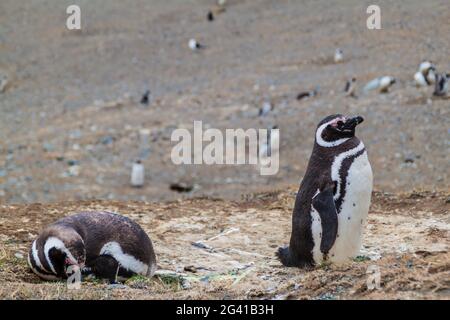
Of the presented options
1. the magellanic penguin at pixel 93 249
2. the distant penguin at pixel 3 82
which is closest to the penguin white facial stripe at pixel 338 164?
the magellanic penguin at pixel 93 249

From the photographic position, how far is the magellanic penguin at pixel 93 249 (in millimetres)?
5602

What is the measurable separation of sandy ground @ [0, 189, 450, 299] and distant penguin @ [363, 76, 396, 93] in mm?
8038

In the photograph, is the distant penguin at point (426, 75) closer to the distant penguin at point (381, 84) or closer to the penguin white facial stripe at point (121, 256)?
the distant penguin at point (381, 84)

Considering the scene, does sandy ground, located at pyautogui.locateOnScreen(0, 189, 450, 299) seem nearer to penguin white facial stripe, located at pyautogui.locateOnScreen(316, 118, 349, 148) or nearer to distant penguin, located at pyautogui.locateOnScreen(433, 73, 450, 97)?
penguin white facial stripe, located at pyautogui.locateOnScreen(316, 118, 349, 148)

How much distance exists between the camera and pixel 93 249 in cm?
573

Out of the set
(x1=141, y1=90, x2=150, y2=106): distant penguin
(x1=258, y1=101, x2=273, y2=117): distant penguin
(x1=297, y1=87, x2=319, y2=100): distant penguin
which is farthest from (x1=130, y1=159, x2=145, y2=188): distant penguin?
(x1=141, y1=90, x2=150, y2=106): distant penguin

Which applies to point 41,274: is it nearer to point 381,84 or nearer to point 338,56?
point 381,84

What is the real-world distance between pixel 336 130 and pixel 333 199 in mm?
542

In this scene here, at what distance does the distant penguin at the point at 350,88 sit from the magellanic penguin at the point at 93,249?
11454 millimetres

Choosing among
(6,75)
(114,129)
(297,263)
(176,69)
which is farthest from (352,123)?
(6,75)

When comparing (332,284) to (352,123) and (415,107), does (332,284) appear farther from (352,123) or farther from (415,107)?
(415,107)

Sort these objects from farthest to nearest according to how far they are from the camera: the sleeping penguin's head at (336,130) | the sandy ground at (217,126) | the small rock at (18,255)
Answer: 1. the small rock at (18,255)
2. the sleeping penguin's head at (336,130)
3. the sandy ground at (217,126)
